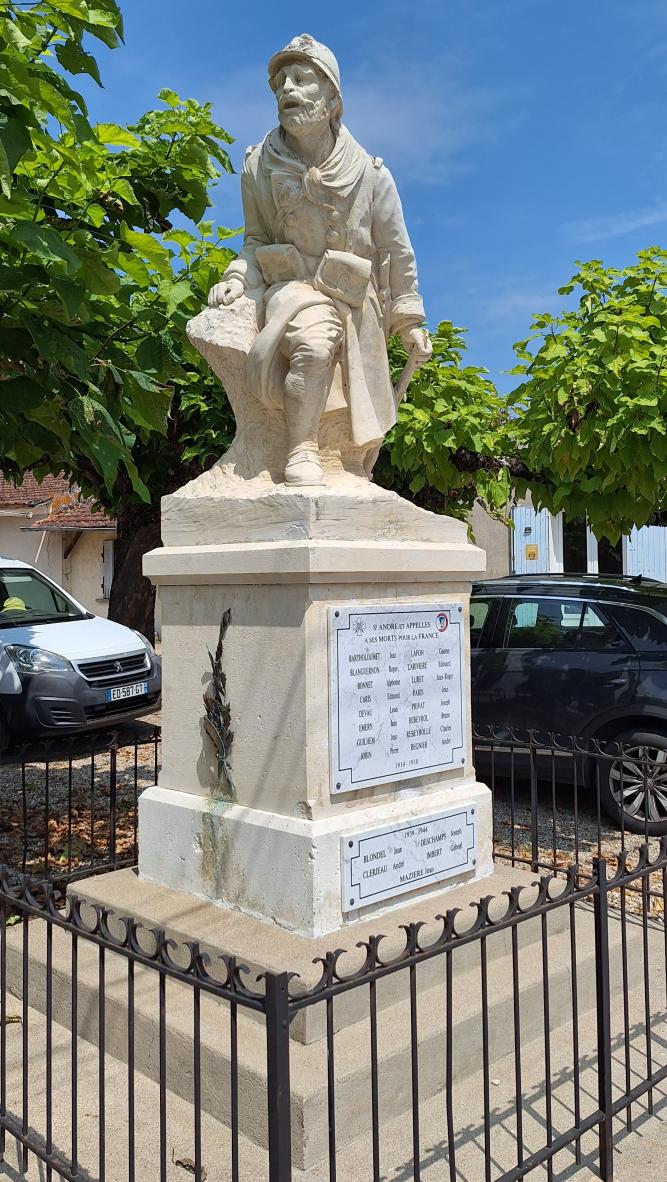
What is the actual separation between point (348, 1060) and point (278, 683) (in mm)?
1310

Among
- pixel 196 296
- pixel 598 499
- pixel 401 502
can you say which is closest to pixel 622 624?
pixel 598 499

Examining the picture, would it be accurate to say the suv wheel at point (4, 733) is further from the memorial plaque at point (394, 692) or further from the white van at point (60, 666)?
the memorial plaque at point (394, 692)

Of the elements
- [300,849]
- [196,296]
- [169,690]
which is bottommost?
[300,849]

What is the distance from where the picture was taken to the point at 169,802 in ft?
12.6

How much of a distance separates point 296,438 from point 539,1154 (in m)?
2.62

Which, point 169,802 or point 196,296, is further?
point 196,296

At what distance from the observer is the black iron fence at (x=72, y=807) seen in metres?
5.09

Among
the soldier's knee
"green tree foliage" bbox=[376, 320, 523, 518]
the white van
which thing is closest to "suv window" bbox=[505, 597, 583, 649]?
"green tree foliage" bbox=[376, 320, 523, 518]

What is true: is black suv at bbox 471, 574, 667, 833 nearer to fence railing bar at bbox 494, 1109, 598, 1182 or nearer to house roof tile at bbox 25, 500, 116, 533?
fence railing bar at bbox 494, 1109, 598, 1182

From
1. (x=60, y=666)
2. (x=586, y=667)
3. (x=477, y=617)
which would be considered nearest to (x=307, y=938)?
(x=586, y=667)

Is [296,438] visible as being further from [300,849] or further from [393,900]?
[393,900]

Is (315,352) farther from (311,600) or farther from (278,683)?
(278,683)

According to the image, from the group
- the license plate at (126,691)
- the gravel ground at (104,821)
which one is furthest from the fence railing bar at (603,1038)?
the license plate at (126,691)

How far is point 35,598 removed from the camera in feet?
30.9
